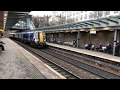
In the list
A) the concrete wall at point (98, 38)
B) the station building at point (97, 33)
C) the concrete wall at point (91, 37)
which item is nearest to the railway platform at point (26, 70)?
the station building at point (97, 33)

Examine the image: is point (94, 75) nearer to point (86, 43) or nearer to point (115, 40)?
point (115, 40)

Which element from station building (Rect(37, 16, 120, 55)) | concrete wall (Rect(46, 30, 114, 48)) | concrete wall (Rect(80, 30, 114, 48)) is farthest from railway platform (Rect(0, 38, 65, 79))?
concrete wall (Rect(46, 30, 114, 48))

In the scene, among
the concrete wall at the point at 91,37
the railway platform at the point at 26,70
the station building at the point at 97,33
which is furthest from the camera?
the concrete wall at the point at 91,37

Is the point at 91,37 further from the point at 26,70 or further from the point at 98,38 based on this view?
the point at 26,70

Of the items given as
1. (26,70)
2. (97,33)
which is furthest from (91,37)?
(26,70)

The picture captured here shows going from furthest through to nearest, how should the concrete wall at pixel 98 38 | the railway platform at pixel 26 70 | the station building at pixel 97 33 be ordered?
the concrete wall at pixel 98 38
the station building at pixel 97 33
the railway platform at pixel 26 70

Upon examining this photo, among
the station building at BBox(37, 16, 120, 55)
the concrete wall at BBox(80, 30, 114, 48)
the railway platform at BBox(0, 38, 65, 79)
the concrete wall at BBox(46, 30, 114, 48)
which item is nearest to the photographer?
the railway platform at BBox(0, 38, 65, 79)

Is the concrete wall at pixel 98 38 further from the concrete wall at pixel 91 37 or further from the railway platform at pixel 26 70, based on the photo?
the railway platform at pixel 26 70

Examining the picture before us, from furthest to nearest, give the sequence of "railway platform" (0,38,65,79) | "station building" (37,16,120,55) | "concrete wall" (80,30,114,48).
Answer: "concrete wall" (80,30,114,48), "station building" (37,16,120,55), "railway platform" (0,38,65,79)

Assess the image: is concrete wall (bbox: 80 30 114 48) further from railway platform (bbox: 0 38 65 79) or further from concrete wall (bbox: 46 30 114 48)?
railway platform (bbox: 0 38 65 79)

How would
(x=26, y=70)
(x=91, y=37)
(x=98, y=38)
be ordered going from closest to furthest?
(x=26, y=70) → (x=98, y=38) → (x=91, y=37)
